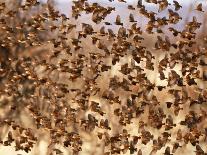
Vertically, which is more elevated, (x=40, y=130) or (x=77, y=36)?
(x=77, y=36)

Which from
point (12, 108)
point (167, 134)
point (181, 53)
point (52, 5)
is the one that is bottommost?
point (167, 134)

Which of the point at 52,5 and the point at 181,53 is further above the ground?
the point at 52,5

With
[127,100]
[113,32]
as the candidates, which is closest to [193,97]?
[127,100]

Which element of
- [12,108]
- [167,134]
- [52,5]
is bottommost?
[167,134]

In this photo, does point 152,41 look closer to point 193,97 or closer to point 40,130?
point 193,97

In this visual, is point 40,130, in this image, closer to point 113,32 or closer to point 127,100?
point 127,100

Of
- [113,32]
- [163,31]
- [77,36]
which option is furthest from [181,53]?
[77,36]
